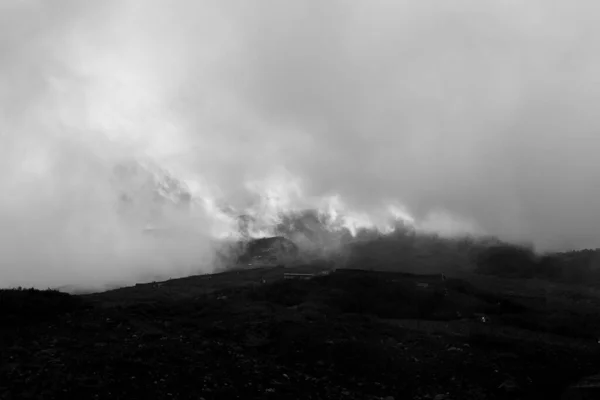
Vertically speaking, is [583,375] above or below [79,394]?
below

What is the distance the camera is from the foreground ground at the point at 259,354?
19297 mm

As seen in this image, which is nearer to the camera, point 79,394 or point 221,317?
point 79,394

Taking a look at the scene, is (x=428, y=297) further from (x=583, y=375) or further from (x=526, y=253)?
(x=526, y=253)

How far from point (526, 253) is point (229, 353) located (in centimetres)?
10580

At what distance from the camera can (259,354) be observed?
973 inches

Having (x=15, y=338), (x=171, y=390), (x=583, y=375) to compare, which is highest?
(x=15, y=338)

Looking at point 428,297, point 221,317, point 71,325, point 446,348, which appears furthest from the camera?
point 428,297

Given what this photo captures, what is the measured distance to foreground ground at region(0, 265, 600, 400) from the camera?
1930 centimetres

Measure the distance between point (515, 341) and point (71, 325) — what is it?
23.0 metres

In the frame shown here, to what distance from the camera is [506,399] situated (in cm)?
2120

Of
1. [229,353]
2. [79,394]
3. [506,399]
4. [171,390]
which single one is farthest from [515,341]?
[79,394]

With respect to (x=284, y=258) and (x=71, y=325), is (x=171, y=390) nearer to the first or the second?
(x=71, y=325)

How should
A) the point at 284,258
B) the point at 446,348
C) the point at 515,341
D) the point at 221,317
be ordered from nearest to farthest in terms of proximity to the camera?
the point at 446,348 → the point at 515,341 → the point at 221,317 → the point at 284,258

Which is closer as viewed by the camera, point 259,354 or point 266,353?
point 259,354
